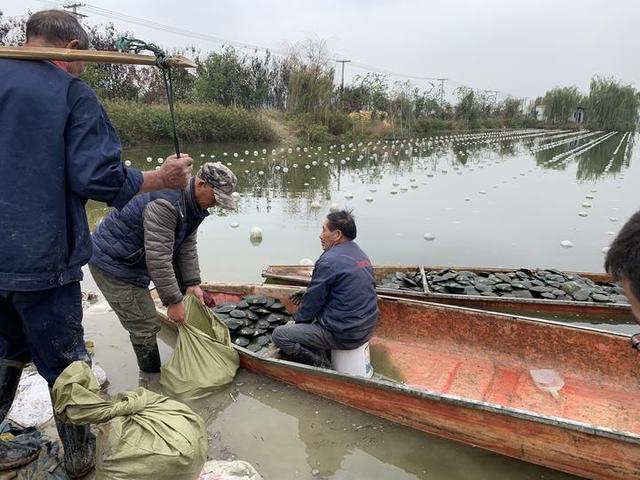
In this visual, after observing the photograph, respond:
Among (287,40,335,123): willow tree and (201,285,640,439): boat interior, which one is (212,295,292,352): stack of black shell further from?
(287,40,335,123): willow tree

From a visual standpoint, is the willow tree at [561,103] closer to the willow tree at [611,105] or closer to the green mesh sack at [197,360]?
the willow tree at [611,105]

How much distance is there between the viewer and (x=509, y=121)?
170ft

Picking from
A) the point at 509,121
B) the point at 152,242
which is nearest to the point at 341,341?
the point at 152,242

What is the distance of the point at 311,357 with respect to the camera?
12.4 feet

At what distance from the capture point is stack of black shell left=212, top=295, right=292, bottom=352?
4344 mm

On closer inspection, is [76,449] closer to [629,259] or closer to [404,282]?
[629,259]

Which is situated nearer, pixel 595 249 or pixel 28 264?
pixel 28 264

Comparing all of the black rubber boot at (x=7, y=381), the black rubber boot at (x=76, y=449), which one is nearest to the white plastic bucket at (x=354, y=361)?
the black rubber boot at (x=76, y=449)

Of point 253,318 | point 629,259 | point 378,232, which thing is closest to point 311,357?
point 253,318

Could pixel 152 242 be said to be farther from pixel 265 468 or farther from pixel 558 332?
pixel 558 332

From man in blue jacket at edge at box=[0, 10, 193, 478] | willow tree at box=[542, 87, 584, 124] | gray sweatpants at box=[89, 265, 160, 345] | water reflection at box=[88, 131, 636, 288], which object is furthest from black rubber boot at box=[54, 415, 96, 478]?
Answer: willow tree at box=[542, 87, 584, 124]

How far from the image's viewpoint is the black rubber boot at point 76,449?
102 inches

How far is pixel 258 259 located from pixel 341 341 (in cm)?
431

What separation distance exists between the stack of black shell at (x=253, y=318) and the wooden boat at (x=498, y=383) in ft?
0.69
